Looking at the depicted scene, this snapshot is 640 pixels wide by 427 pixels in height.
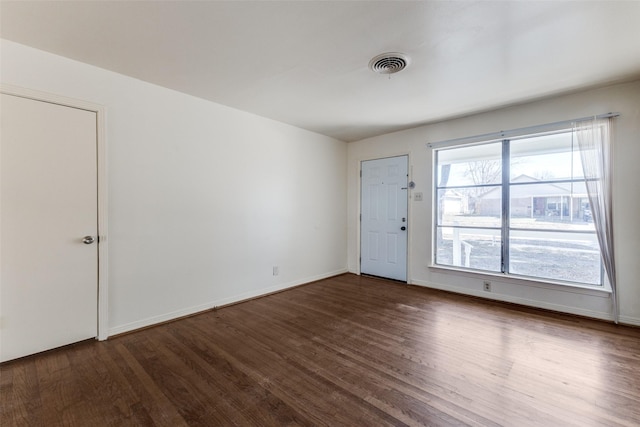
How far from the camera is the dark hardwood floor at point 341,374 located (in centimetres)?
168

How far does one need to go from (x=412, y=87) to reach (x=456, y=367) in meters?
2.73

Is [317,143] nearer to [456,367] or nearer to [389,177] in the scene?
[389,177]

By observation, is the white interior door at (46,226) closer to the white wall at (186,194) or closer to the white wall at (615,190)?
the white wall at (186,194)

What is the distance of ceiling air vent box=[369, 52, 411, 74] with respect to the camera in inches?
93.4

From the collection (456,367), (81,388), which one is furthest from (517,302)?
(81,388)

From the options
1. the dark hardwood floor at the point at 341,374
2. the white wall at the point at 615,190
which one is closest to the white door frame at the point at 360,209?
the white wall at the point at 615,190

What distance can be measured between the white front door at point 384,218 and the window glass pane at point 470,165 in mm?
601

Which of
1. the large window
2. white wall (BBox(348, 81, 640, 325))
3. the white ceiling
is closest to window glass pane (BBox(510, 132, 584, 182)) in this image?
the large window

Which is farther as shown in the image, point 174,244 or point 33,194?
point 174,244

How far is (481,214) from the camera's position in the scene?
399 cm

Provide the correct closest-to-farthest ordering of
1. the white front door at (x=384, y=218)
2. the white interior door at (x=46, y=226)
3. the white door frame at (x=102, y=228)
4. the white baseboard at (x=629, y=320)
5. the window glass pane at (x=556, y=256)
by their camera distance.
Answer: the white interior door at (x=46, y=226), the white door frame at (x=102, y=228), the white baseboard at (x=629, y=320), the window glass pane at (x=556, y=256), the white front door at (x=384, y=218)

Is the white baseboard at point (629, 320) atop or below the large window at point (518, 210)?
below

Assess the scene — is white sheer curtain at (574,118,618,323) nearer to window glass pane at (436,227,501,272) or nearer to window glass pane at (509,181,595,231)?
window glass pane at (509,181,595,231)

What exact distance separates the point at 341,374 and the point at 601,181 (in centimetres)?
347
